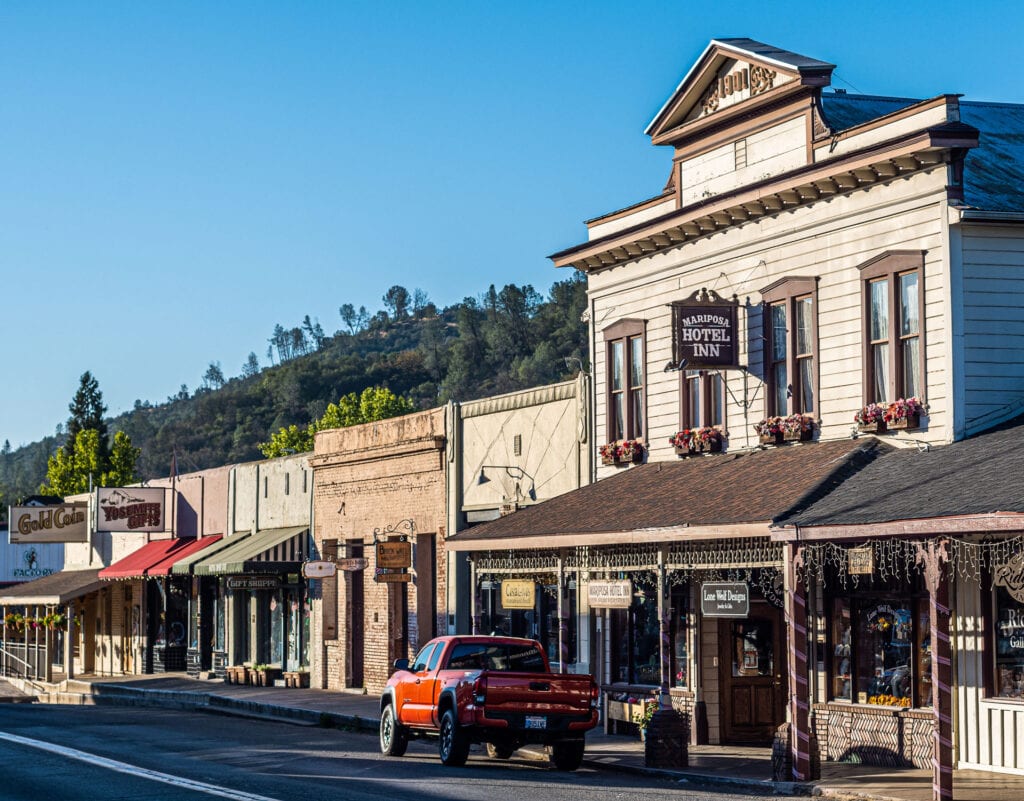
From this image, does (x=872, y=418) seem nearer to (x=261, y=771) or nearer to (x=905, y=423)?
(x=905, y=423)

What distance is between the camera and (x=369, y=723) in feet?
92.2

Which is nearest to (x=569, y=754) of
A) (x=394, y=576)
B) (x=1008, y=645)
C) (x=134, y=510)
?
(x=1008, y=645)

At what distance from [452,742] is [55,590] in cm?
3108

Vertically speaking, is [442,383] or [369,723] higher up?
[442,383]

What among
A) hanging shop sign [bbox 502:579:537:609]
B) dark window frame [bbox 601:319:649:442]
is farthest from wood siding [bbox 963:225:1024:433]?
hanging shop sign [bbox 502:579:537:609]

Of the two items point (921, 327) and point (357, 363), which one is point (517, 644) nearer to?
point (921, 327)

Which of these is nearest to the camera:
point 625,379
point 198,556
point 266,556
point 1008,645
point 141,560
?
point 1008,645

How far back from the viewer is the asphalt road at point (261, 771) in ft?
56.3

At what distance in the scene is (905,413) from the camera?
20828 millimetres

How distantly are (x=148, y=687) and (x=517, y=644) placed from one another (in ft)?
74.1

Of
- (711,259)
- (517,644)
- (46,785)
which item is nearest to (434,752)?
(517,644)

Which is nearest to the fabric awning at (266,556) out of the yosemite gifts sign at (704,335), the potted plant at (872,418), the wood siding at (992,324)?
the yosemite gifts sign at (704,335)

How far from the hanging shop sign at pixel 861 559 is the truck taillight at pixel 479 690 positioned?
473cm

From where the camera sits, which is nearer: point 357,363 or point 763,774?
point 763,774
